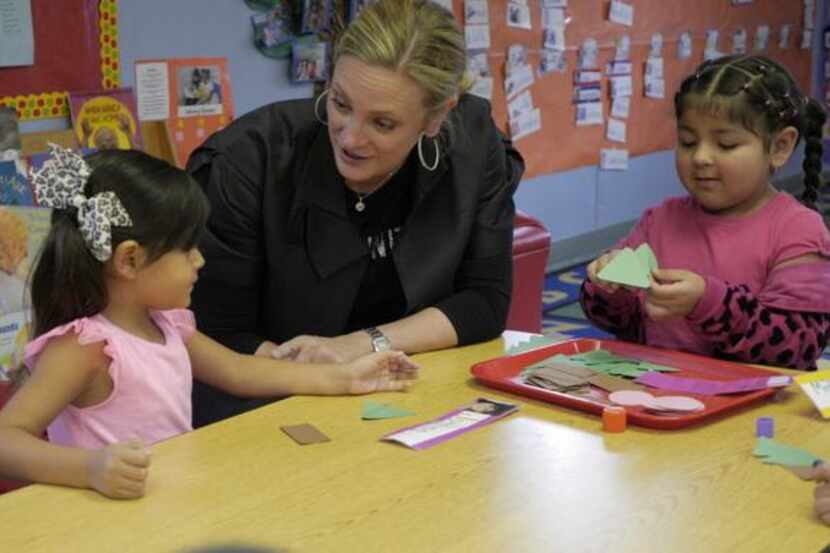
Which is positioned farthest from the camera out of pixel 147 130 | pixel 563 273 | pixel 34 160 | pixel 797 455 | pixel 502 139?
pixel 563 273

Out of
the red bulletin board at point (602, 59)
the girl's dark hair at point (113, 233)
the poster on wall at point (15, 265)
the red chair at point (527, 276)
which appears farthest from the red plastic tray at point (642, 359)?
the red bulletin board at point (602, 59)

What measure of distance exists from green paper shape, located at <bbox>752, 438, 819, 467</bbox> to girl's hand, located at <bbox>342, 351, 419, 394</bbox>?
58 cm

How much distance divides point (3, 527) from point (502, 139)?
1.47 metres

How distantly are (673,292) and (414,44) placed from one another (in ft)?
2.19

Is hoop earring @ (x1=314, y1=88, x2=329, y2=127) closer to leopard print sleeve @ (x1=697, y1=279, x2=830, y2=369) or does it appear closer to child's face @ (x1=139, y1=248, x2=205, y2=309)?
child's face @ (x1=139, y1=248, x2=205, y2=309)

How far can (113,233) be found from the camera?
162cm

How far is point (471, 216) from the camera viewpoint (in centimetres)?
229

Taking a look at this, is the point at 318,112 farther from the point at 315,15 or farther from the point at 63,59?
the point at 315,15

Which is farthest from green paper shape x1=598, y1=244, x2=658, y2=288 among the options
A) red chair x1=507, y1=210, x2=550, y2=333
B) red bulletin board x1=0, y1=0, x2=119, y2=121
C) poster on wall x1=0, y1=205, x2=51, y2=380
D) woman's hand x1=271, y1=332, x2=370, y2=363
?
red bulletin board x1=0, y1=0, x2=119, y2=121

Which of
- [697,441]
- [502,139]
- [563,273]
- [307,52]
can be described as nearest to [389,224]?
[502,139]

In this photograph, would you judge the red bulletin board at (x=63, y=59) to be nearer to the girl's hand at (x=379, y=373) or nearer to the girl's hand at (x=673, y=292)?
the girl's hand at (x=379, y=373)

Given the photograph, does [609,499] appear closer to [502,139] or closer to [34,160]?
[502,139]

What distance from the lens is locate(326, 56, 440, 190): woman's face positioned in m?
2.04

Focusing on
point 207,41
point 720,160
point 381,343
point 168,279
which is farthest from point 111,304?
point 207,41
